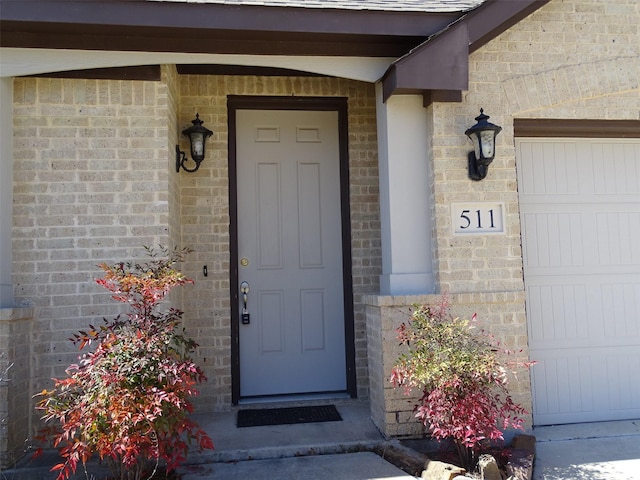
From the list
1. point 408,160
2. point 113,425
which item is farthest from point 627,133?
point 113,425

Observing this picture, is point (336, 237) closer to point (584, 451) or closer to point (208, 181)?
point (208, 181)

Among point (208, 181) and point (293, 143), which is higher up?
point (293, 143)

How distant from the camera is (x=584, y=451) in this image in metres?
4.01

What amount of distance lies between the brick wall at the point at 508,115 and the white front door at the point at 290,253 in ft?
2.95

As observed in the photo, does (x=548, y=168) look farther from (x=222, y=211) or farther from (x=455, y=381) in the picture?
(x=222, y=211)

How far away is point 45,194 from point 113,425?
6.61ft

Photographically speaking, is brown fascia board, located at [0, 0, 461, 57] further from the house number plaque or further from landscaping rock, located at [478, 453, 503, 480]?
landscaping rock, located at [478, 453, 503, 480]

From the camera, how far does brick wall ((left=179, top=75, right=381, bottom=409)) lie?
492 centimetres

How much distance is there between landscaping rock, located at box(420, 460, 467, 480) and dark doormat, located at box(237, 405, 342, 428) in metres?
1.12

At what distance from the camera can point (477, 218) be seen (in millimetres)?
4242

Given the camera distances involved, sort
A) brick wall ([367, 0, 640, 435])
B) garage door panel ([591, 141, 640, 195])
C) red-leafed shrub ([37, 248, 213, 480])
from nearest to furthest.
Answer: red-leafed shrub ([37, 248, 213, 480]) → brick wall ([367, 0, 640, 435]) → garage door panel ([591, 141, 640, 195])

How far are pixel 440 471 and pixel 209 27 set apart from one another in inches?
136

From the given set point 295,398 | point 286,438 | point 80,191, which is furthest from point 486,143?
point 80,191

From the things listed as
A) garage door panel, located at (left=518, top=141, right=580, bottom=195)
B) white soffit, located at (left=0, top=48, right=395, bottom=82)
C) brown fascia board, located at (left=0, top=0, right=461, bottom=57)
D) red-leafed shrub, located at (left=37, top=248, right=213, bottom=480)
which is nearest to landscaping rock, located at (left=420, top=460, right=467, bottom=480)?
red-leafed shrub, located at (left=37, top=248, right=213, bottom=480)
